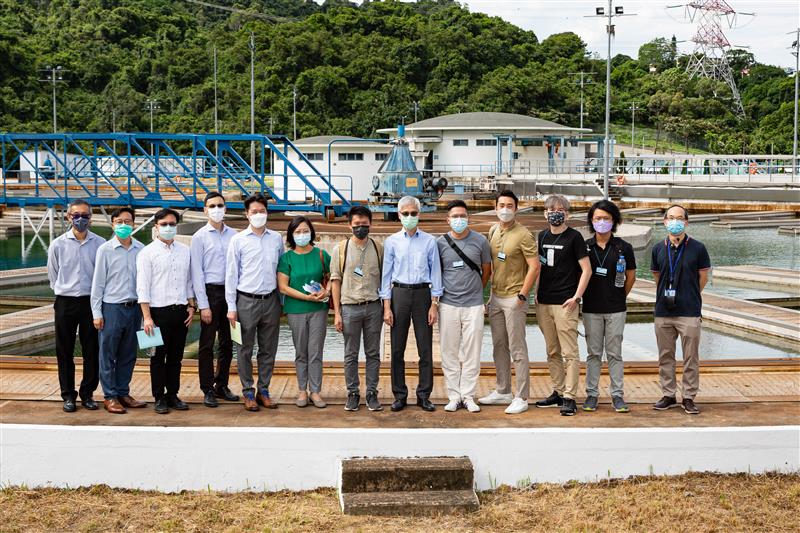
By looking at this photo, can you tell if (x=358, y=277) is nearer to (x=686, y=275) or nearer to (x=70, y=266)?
(x=70, y=266)

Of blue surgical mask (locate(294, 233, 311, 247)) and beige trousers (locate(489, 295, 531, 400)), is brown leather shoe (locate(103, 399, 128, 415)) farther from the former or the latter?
beige trousers (locate(489, 295, 531, 400))

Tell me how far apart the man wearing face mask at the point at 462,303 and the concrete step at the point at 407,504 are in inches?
50.0

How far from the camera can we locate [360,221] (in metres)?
6.89

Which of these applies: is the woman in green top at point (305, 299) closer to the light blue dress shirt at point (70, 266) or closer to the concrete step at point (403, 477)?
the concrete step at point (403, 477)

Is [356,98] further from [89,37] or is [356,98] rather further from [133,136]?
[133,136]

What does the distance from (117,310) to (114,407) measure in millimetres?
776

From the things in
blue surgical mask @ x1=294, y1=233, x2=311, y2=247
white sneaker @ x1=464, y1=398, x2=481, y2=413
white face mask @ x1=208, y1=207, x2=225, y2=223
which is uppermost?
white face mask @ x1=208, y1=207, x2=225, y2=223

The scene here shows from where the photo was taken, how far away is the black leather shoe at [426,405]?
6.86 meters

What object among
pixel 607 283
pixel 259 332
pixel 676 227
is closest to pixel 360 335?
pixel 259 332

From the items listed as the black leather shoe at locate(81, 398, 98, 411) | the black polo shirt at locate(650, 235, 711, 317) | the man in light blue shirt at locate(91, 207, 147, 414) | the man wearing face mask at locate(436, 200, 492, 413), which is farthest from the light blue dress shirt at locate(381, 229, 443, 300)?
the black leather shoe at locate(81, 398, 98, 411)

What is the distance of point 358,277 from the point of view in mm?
6891

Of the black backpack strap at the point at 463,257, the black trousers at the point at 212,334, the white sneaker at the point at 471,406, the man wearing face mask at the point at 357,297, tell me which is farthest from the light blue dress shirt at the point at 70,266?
the white sneaker at the point at 471,406

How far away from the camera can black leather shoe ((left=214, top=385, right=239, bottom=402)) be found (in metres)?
7.25

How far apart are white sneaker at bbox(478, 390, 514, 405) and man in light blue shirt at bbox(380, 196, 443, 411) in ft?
1.54
